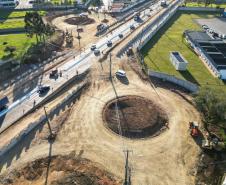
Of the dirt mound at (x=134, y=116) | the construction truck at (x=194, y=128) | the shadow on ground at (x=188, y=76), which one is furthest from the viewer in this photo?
the shadow on ground at (x=188, y=76)

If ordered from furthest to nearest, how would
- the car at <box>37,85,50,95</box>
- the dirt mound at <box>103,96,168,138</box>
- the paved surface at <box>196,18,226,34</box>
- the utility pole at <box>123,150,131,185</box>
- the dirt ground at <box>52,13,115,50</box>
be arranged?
the paved surface at <box>196,18,226,34</box> → the dirt ground at <box>52,13,115,50</box> → the car at <box>37,85,50,95</box> → the dirt mound at <box>103,96,168,138</box> → the utility pole at <box>123,150,131,185</box>

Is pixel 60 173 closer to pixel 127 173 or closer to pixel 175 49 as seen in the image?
pixel 127 173

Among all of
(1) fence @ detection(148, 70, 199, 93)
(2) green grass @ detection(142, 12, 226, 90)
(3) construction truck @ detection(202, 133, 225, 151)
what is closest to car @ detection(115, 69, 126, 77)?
(1) fence @ detection(148, 70, 199, 93)

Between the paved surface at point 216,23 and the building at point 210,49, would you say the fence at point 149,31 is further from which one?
the paved surface at point 216,23

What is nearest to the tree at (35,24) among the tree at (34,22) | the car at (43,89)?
the tree at (34,22)

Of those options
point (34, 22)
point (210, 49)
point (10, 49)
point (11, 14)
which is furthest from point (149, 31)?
point (11, 14)

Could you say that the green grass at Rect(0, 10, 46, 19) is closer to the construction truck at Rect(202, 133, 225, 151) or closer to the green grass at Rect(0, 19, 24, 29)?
the green grass at Rect(0, 19, 24, 29)
